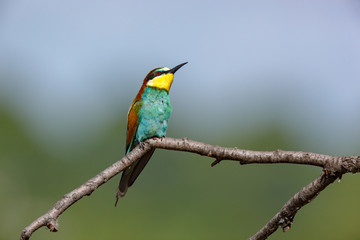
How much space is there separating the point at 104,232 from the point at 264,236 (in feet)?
46.0

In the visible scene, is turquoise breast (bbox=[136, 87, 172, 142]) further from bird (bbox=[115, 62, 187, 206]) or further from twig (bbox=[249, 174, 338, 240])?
twig (bbox=[249, 174, 338, 240])

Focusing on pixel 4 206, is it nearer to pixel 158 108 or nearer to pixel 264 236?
pixel 158 108

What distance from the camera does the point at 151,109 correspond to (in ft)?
14.3

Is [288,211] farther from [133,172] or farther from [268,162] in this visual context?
[133,172]

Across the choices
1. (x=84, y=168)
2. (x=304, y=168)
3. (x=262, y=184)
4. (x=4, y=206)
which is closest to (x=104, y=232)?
(x=4, y=206)

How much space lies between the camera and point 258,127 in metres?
28.8

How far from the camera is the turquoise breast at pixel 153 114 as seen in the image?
4215mm

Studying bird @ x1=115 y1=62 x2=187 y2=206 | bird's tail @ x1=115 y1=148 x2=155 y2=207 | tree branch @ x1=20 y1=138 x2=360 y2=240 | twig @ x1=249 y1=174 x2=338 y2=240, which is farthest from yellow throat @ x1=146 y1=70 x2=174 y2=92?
twig @ x1=249 y1=174 x2=338 y2=240

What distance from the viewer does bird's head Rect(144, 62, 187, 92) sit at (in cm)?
445

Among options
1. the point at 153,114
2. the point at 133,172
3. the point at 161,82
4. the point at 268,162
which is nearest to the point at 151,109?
the point at 153,114

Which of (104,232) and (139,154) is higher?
(139,154)

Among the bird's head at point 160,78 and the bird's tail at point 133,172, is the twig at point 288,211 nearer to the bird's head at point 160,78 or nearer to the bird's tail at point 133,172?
the bird's tail at point 133,172

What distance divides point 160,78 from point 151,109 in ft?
0.98

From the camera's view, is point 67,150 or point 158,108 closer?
point 158,108
